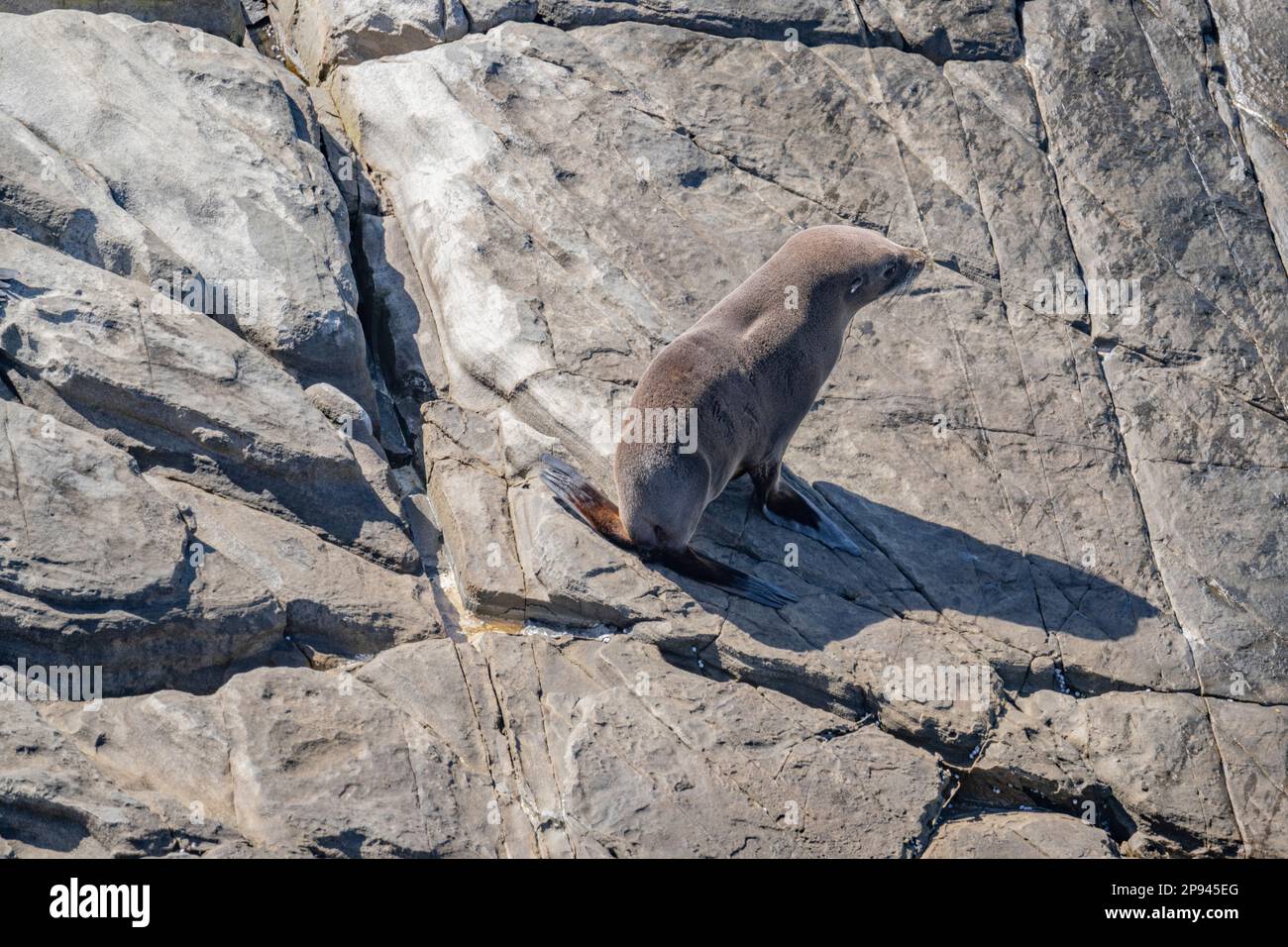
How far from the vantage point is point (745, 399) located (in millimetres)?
7555

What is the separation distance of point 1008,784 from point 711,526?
2.30 meters

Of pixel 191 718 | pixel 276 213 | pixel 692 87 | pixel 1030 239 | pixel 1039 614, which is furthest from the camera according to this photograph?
pixel 692 87

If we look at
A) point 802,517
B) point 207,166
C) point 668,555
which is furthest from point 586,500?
point 207,166

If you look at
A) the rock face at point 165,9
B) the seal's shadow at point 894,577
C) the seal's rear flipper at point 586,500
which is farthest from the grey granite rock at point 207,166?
the seal's shadow at point 894,577

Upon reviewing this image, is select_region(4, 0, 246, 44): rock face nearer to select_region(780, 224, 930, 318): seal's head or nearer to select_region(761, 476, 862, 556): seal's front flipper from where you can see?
select_region(780, 224, 930, 318): seal's head

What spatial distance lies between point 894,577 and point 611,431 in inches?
77.9

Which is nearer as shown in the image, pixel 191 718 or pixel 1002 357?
pixel 191 718

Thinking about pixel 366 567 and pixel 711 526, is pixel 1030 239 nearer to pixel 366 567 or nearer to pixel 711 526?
pixel 711 526

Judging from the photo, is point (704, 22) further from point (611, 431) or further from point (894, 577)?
point (894, 577)

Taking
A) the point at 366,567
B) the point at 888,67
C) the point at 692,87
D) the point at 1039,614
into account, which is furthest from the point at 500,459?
the point at 888,67

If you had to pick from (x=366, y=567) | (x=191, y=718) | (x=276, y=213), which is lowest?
(x=191, y=718)

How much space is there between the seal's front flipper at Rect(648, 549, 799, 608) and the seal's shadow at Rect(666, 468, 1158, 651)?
47mm

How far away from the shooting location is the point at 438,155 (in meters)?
9.83

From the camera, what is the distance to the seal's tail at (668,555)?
24.4 feet
